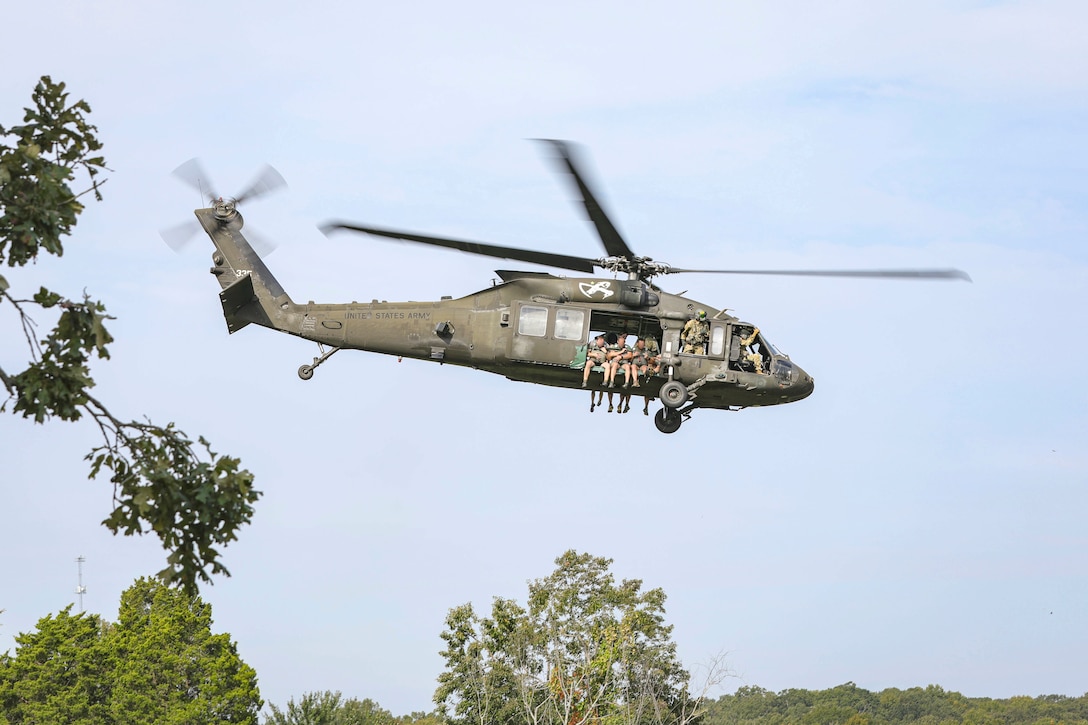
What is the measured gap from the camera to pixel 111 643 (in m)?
68.9

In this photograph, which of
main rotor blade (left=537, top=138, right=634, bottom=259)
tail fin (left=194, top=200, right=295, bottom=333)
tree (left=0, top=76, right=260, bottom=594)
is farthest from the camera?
tail fin (left=194, top=200, right=295, bottom=333)

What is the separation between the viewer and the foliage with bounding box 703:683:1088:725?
147 meters

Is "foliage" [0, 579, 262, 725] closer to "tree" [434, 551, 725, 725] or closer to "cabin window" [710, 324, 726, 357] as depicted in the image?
"tree" [434, 551, 725, 725]

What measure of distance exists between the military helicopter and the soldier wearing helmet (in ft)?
0.08

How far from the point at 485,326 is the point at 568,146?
6263mm

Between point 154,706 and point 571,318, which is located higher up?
point 571,318

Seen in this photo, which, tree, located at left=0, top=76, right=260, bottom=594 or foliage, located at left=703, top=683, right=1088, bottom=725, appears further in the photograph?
foliage, located at left=703, top=683, right=1088, bottom=725

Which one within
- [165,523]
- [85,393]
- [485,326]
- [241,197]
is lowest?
[165,523]

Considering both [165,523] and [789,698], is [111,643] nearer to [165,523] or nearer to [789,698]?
[165,523]

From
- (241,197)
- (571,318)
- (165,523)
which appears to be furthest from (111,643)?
(165,523)

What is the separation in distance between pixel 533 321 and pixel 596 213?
2.74m

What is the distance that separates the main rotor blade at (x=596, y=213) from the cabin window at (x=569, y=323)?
146cm

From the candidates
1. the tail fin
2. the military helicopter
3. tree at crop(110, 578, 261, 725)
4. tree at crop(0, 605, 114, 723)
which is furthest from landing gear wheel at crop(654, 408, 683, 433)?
tree at crop(0, 605, 114, 723)

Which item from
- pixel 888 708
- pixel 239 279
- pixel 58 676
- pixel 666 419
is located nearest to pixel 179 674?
pixel 58 676
